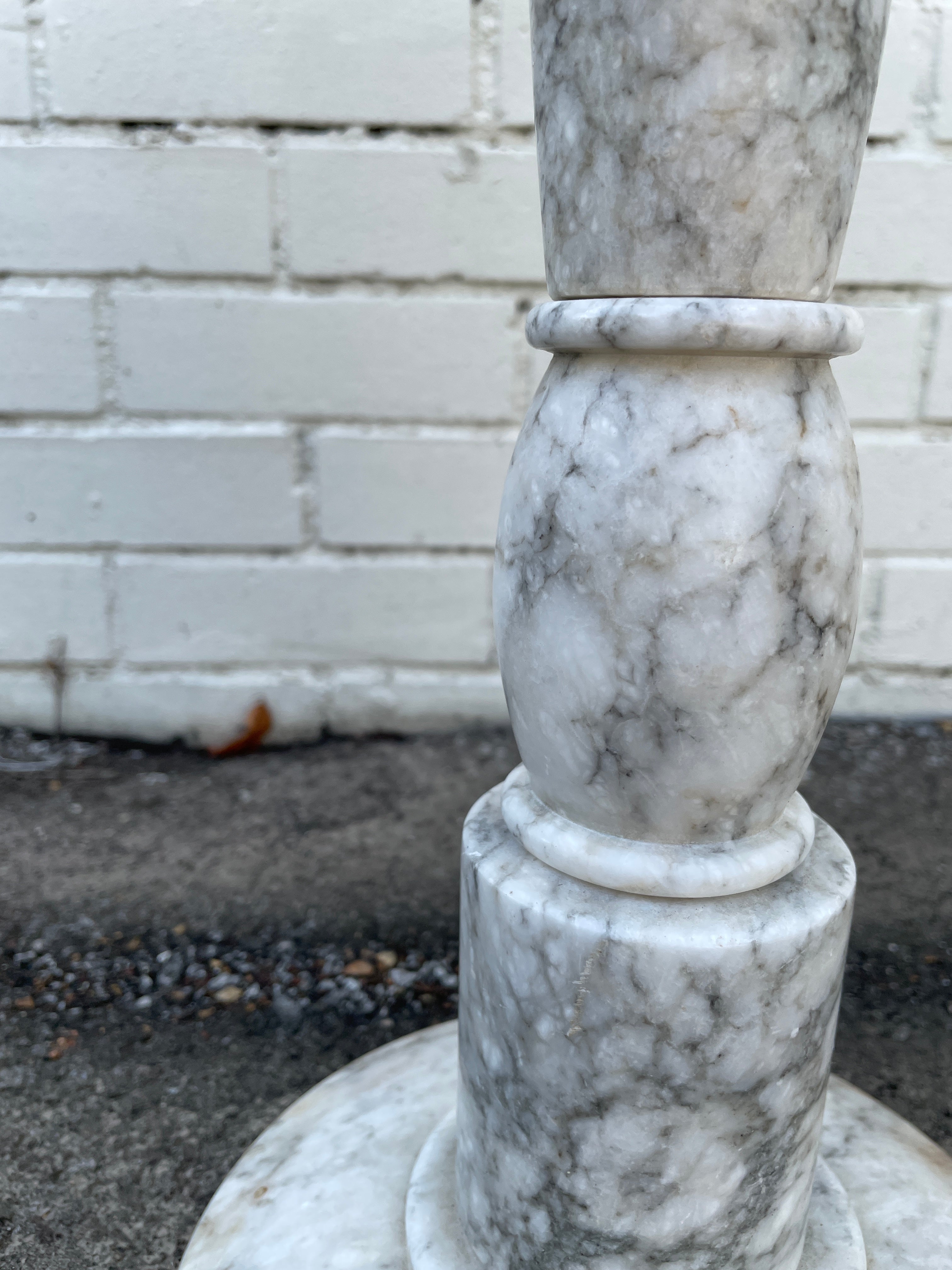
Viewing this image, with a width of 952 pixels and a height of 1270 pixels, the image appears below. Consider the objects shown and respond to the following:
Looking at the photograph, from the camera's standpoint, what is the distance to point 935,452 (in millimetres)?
2006

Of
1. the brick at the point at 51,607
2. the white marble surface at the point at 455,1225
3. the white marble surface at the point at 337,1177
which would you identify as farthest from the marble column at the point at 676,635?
the brick at the point at 51,607

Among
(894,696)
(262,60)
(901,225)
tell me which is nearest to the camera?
(262,60)

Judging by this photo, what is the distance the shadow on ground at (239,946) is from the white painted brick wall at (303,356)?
0.70 feet

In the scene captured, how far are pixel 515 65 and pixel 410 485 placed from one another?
848 mm

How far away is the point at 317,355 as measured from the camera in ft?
6.24

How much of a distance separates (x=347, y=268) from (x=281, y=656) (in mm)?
862

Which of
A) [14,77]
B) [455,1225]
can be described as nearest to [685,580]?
[455,1225]

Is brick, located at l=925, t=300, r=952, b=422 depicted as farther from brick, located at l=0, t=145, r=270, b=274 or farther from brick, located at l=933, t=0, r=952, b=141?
brick, located at l=0, t=145, r=270, b=274

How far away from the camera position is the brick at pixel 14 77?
1773mm

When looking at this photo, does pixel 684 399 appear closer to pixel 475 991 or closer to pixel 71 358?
pixel 475 991

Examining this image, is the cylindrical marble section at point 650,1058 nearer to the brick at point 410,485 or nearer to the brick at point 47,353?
the brick at point 410,485

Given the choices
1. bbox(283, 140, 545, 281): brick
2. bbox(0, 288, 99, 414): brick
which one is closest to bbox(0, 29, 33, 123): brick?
bbox(0, 288, 99, 414): brick

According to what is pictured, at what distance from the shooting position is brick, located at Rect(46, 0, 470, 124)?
5.73 feet

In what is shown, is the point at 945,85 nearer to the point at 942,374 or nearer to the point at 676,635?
the point at 942,374
